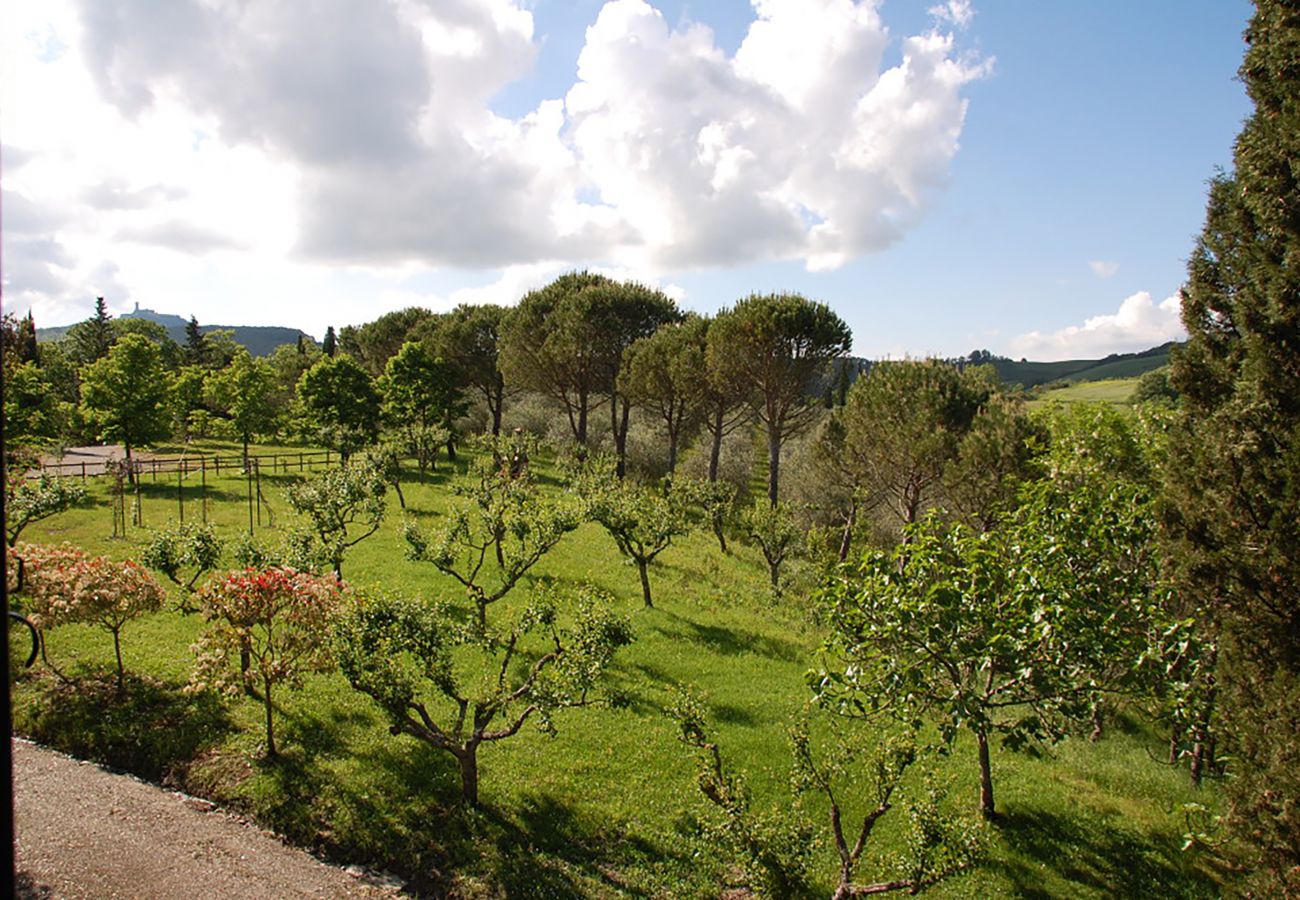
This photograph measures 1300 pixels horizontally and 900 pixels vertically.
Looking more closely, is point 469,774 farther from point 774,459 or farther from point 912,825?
point 774,459

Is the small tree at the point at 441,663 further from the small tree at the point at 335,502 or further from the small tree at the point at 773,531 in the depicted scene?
the small tree at the point at 773,531

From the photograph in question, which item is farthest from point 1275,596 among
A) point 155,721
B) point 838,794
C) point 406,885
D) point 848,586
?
point 155,721

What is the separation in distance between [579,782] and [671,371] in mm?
32623

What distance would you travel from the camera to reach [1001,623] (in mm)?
9883

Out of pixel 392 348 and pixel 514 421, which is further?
pixel 392 348

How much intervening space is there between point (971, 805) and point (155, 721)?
1771cm

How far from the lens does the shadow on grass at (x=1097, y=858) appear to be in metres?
12.3

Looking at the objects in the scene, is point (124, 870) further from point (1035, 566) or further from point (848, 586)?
point (1035, 566)

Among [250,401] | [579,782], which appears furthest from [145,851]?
[250,401]

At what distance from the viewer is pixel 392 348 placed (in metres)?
69.8

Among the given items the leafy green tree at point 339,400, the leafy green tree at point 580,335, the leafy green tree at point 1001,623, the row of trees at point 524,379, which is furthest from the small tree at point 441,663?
the leafy green tree at point 580,335

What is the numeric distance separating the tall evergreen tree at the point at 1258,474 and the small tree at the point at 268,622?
580 inches

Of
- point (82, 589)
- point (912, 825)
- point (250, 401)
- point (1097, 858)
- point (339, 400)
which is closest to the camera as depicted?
point (912, 825)

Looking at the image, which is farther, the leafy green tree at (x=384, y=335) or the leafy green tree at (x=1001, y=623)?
the leafy green tree at (x=384, y=335)
